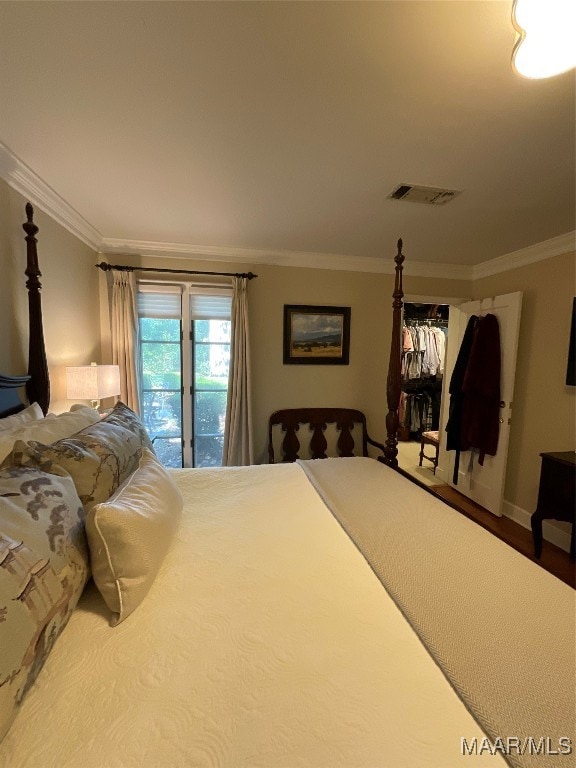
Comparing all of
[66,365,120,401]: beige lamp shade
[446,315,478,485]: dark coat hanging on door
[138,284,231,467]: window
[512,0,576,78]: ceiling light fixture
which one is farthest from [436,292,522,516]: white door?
[66,365,120,401]: beige lamp shade

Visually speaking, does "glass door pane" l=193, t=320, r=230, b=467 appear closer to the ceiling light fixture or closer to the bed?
the bed

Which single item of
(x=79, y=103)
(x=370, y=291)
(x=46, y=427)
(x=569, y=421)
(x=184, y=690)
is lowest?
(x=184, y=690)

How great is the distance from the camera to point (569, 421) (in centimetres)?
240

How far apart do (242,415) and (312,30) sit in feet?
8.11

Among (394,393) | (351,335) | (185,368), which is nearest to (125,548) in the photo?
(394,393)

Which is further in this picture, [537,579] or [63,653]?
[537,579]

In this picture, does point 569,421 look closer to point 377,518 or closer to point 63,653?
point 377,518

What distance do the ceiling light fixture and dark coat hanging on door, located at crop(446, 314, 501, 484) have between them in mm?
2389

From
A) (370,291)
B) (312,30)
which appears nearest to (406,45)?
(312,30)

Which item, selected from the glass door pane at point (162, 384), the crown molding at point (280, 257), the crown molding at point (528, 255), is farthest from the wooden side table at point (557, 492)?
the glass door pane at point (162, 384)

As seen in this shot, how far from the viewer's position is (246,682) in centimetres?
68

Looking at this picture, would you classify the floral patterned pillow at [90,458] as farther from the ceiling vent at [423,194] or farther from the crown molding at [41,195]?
the ceiling vent at [423,194]

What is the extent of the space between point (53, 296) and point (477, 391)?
3.49m

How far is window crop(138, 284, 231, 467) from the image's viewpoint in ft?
9.58
